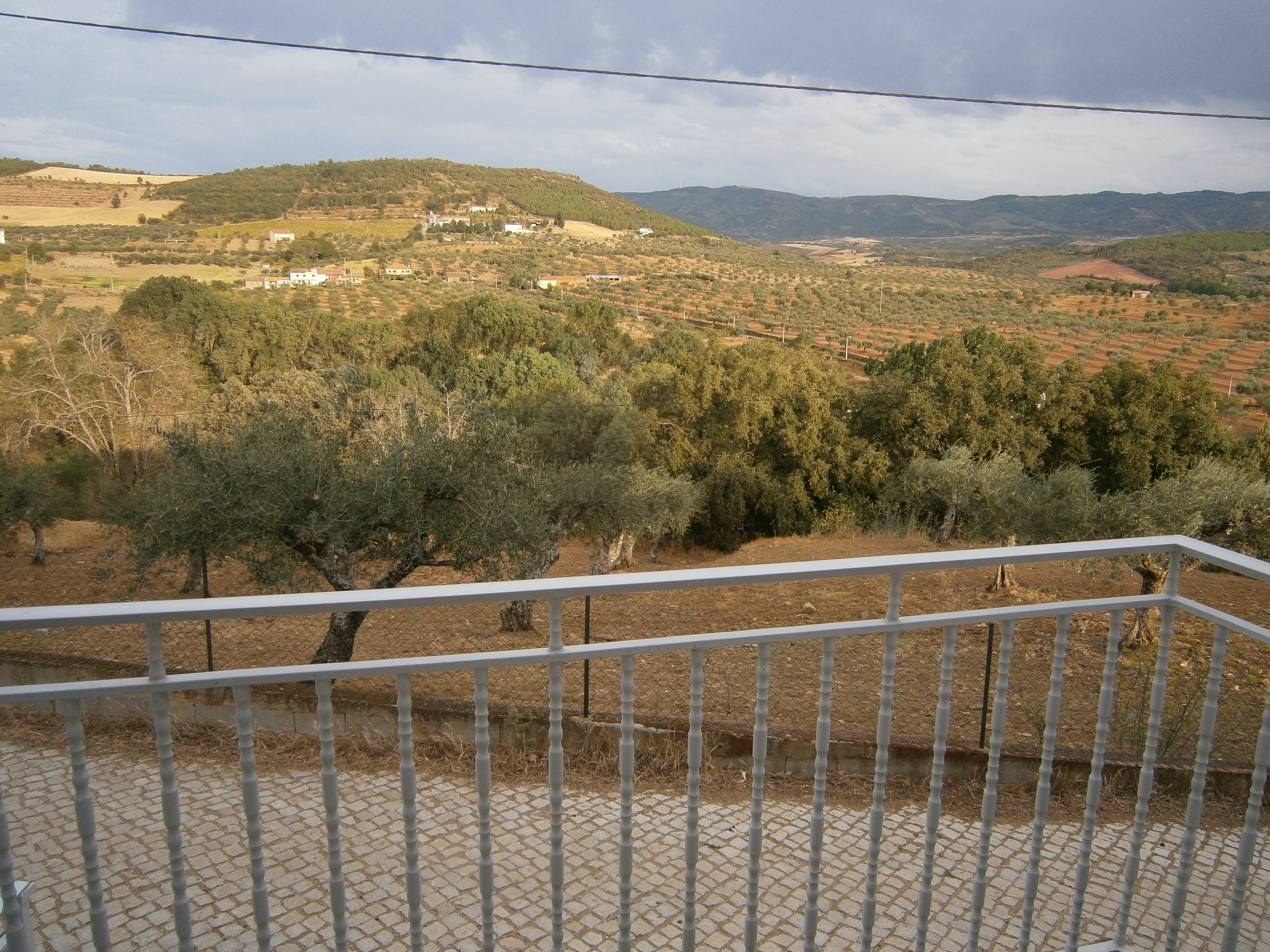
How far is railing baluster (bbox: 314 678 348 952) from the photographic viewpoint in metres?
1.43

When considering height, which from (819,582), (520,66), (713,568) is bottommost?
(819,582)

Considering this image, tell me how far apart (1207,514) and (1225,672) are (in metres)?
2.16

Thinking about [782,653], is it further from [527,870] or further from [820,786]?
[820,786]

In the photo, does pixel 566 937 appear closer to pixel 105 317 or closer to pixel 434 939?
pixel 434 939

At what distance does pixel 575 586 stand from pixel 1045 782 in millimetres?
1232

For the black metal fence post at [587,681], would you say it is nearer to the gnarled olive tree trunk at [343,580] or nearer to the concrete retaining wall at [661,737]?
the concrete retaining wall at [661,737]

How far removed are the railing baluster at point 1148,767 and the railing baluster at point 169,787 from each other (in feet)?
6.53

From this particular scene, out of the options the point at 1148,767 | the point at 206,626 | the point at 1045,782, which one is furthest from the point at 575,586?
the point at 206,626

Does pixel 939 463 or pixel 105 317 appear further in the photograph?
pixel 105 317

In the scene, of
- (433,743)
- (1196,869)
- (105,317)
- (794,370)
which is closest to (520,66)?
(433,743)

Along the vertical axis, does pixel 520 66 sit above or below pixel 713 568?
above

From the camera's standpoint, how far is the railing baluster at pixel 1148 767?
1846mm

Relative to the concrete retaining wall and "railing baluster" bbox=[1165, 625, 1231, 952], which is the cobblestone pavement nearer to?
the concrete retaining wall

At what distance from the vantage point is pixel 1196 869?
9.29ft
